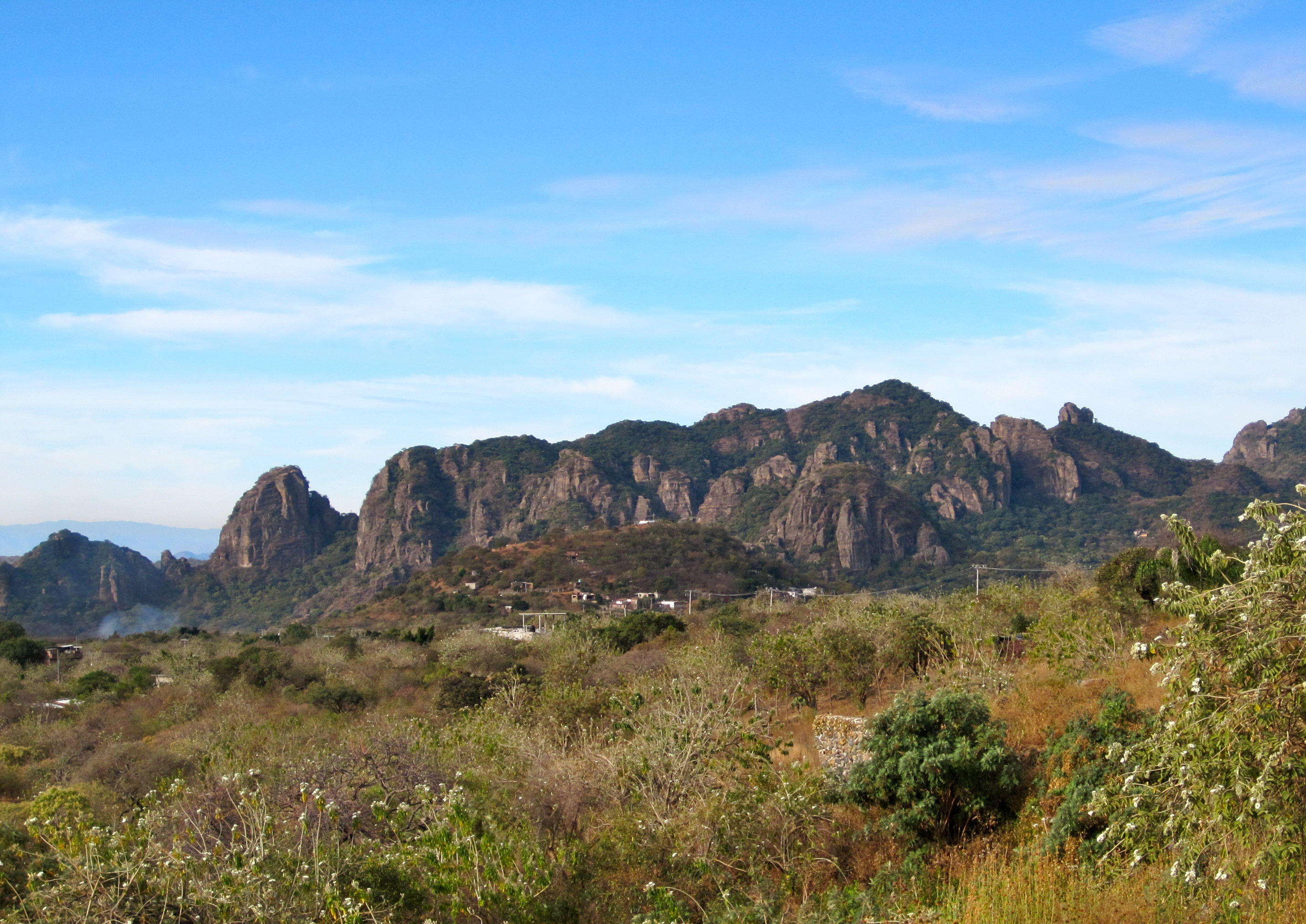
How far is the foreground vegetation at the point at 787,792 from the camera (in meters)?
6.48

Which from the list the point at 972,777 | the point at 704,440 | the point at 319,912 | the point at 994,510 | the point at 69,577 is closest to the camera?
the point at 319,912

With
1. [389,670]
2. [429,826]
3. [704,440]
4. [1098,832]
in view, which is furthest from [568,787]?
[704,440]

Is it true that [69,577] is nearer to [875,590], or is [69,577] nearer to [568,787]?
[875,590]

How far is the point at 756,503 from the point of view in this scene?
401 feet

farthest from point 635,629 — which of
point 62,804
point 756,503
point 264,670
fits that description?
point 756,503

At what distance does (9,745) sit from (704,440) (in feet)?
440

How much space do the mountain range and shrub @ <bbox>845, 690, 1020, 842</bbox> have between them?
74007 mm

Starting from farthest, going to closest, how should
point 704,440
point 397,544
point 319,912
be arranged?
point 704,440
point 397,544
point 319,912

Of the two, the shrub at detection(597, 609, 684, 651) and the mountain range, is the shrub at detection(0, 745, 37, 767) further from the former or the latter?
the mountain range

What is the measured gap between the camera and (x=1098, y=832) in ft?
30.0

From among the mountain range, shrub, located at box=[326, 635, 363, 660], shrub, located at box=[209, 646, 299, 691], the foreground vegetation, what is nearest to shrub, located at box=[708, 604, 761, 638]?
the foreground vegetation

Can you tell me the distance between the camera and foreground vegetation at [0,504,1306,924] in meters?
6.48

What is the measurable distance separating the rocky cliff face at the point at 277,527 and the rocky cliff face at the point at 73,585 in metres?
10.0

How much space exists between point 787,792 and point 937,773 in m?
1.74
